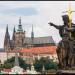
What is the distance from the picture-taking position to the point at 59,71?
12156mm

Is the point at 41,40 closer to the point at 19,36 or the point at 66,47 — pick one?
the point at 19,36

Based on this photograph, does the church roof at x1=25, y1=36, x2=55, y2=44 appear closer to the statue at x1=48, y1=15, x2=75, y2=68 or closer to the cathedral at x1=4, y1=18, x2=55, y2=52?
the cathedral at x1=4, y1=18, x2=55, y2=52

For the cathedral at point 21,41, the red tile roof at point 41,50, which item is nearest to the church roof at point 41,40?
the cathedral at point 21,41

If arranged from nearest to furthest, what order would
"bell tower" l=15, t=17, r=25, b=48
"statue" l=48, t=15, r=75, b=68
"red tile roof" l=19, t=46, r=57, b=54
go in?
1. "statue" l=48, t=15, r=75, b=68
2. "red tile roof" l=19, t=46, r=57, b=54
3. "bell tower" l=15, t=17, r=25, b=48

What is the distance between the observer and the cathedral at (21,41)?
140m

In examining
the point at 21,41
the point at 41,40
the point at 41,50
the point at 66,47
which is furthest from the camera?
the point at 21,41

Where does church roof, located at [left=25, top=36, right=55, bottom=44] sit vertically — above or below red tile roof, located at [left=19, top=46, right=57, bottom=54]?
above

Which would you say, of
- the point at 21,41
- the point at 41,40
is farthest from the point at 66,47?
the point at 21,41

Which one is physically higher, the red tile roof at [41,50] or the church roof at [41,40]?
the church roof at [41,40]

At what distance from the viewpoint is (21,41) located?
141 metres

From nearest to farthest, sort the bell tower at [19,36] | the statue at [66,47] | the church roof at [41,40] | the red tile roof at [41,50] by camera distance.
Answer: the statue at [66,47]
the red tile roof at [41,50]
the church roof at [41,40]
the bell tower at [19,36]

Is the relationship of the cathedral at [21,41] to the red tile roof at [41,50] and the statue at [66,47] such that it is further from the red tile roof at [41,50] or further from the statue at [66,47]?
the statue at [66,47]

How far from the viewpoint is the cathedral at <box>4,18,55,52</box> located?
458 ft

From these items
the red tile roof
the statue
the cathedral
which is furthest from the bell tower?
the statue
